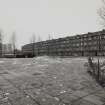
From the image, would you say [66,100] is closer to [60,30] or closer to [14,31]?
[14,31]

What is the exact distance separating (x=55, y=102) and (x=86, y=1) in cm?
938

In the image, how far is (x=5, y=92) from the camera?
6.29 feet

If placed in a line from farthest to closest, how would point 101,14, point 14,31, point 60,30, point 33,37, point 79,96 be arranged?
point 60,30, point 33,37, point 14,31, point 101,14, point 79,96

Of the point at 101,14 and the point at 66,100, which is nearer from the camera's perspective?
the point at 66,100

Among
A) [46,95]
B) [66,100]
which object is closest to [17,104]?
[46,95]

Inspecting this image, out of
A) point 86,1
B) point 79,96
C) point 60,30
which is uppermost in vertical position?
point 60,30

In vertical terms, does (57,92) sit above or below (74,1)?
below

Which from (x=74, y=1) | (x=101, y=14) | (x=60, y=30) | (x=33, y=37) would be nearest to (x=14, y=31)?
(x=33, y=37)

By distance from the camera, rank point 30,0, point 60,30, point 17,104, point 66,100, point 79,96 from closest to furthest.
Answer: point 17,104, point 66,100, point 79,96, point 30,0, point 60,30

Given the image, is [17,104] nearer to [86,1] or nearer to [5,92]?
[5,92]

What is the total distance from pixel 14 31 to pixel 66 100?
38704 mm

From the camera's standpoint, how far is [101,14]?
4492 millimetres

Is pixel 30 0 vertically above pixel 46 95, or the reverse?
pixel 30 0

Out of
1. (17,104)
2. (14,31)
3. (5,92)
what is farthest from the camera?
(14,31)
